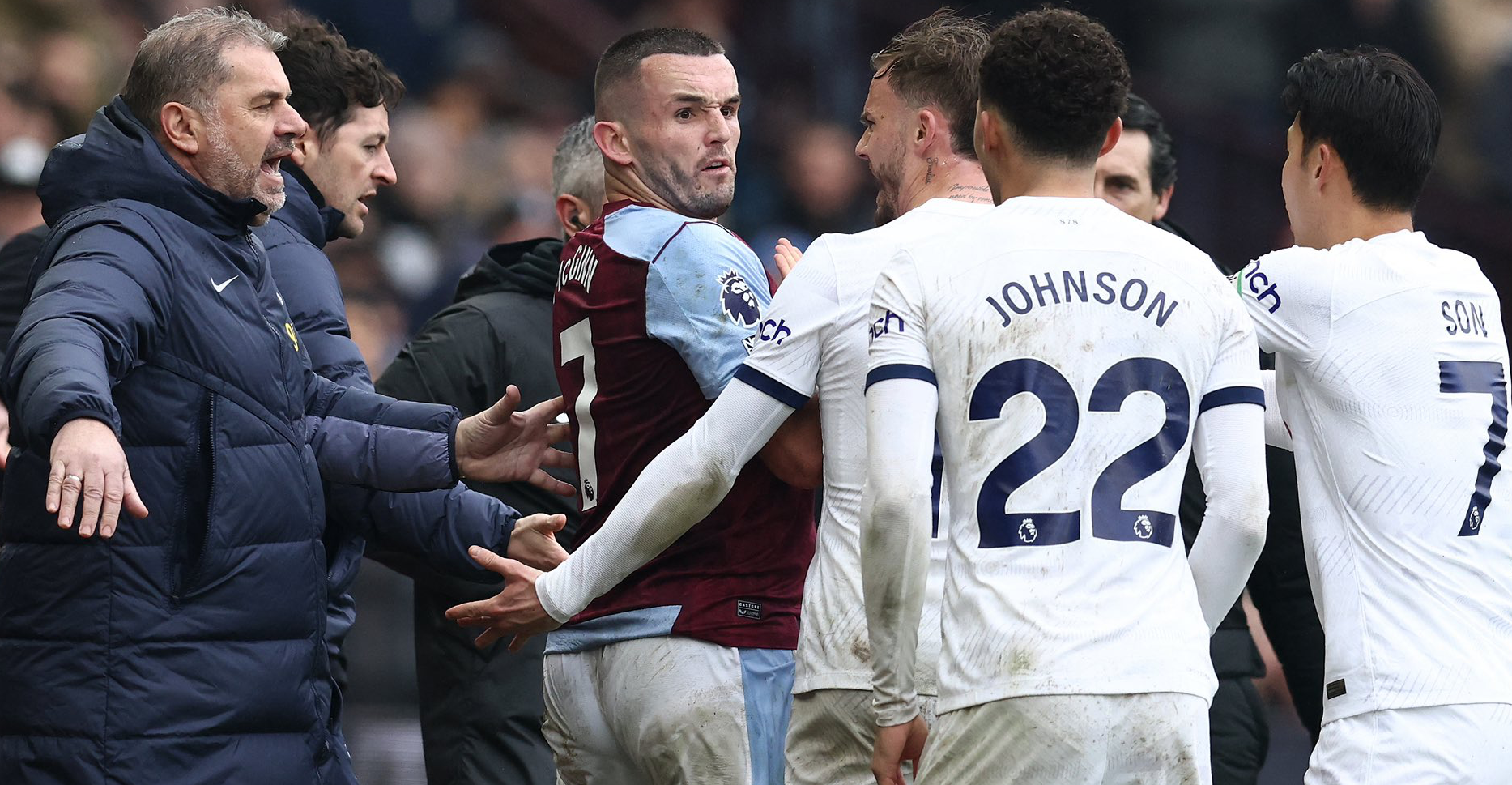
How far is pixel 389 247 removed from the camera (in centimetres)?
941

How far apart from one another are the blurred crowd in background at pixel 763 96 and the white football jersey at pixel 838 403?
5716 mm

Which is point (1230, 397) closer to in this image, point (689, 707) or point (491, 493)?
point (689, 707)

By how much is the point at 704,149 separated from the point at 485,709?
1.86m

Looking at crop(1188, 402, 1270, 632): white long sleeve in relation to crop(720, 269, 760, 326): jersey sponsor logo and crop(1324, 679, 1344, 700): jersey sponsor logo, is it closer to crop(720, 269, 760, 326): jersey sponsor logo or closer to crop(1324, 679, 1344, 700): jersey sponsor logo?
crop(1324, 679, 1344, 700): jersey sponsor logo

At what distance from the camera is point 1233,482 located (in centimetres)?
301

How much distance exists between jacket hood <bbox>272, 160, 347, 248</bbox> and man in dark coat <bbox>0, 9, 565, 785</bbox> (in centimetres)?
88

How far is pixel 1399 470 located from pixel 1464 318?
34 cm

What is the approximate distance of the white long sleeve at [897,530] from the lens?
2898 mm

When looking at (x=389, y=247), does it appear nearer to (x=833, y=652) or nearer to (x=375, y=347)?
(x=375, y=347)

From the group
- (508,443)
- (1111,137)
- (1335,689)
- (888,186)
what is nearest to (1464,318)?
(1335,689)

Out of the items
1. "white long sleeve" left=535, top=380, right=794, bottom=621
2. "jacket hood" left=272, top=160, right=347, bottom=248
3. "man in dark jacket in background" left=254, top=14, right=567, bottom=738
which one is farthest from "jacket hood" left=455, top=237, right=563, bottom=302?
"white long sleeve" left=535, top=380, right=794, bottom=621

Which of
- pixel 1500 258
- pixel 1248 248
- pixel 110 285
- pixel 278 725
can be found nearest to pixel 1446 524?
pixel 278 725

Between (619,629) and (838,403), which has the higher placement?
(838,403)

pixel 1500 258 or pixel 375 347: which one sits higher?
pixel 1500 258
